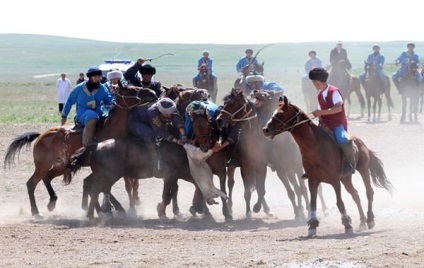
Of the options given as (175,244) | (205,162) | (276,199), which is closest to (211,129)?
(205,162)

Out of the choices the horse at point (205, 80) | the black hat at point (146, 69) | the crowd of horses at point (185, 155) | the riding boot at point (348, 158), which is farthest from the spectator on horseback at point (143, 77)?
the horse at point (205, 80)

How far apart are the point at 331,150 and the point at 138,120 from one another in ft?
12.0

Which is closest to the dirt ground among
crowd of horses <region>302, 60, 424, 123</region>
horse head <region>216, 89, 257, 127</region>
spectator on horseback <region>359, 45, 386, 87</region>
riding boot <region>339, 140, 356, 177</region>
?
riding boot <region>339, 140, 356, 177</region>

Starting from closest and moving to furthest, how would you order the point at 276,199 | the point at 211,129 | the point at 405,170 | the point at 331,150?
the point at 331,150, the point at 211,129, the point at 276,199, the point at 405,170

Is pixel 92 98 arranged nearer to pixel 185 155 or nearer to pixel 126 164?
pixel 126 164

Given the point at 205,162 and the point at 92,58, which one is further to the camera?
the point at 92,58

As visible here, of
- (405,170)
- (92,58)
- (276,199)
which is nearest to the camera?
(276,199)

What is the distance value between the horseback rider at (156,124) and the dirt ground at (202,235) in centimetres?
124

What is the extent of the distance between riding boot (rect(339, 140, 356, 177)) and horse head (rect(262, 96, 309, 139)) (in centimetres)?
83

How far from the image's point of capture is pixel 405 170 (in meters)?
20.2

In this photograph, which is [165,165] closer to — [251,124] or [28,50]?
[251,124]

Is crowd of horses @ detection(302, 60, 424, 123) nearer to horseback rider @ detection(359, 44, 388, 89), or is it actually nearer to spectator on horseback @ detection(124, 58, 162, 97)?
horseback rider @ detection(359, 44, 388, 89)

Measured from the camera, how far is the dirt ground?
10.4 meters

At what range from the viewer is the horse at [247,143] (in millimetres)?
14102
